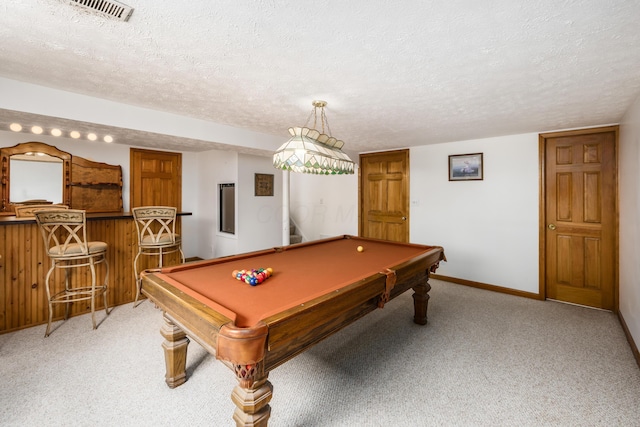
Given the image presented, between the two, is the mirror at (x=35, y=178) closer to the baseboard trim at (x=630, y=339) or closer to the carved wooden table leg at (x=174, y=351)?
the carved wooden table leg at (x=174, y=351)

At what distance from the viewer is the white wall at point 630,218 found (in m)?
2.48

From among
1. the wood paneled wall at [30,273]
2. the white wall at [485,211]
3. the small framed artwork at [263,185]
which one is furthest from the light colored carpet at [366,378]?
the small framed artwork at [263,185]

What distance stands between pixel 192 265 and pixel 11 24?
1684mm

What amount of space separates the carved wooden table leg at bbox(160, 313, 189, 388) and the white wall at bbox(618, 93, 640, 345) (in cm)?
357

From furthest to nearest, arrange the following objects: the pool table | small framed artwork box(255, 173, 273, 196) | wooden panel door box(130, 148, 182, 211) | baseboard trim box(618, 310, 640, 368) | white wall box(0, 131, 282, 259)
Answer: small framed artwork box(255, 173, 273, 196) < white wall box(0, 131, 282, 259) < wooden panel door box(130, 148, 182, 211) < baseboard trim box(618, 310, 640, 368) < the pool table

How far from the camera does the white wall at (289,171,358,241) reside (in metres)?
5.79

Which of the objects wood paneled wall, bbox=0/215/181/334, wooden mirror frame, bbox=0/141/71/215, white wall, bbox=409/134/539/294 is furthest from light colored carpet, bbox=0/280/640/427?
wooden mirror frame, bbox=0/141/71/215

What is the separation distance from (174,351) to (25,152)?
3.89 meters

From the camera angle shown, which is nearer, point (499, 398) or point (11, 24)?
point (11, 24)

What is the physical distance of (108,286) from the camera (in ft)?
11.1

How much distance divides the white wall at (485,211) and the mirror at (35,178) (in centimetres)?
532

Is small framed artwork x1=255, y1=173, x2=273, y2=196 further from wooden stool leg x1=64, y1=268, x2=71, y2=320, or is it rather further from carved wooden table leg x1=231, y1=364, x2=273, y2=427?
carved wooden table leg x1=231, y1=364, x2=273, y2=427

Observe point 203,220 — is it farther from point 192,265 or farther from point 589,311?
point 589,311

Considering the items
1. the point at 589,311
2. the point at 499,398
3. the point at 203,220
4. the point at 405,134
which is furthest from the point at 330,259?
the point at 203,220
